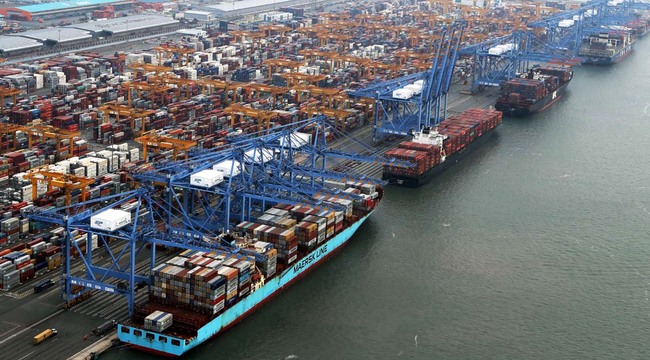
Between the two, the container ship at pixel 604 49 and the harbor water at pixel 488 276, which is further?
the container ship at pixel 604 49

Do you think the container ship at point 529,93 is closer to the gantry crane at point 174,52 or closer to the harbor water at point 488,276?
the harbor water at point 488,276

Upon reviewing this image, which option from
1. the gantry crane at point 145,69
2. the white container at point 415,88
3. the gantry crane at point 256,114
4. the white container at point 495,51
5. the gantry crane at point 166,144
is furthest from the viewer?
the white container at point 495,51

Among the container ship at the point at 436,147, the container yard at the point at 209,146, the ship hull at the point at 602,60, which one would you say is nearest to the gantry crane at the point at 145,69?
the container yard at the point at 209,146

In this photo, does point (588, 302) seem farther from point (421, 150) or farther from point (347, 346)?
point (421, 150)

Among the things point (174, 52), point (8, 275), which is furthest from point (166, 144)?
point (174, 52)

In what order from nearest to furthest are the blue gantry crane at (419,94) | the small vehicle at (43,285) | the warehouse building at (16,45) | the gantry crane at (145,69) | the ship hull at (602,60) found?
the small vehicle at (43,285) < the blue gantry crane at (419,94) < the gantry crane at (145,69) < the warehouse building at (16,45) < the ship hull at (602,60)

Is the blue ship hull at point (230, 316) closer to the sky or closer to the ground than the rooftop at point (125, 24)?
closer to the ground
